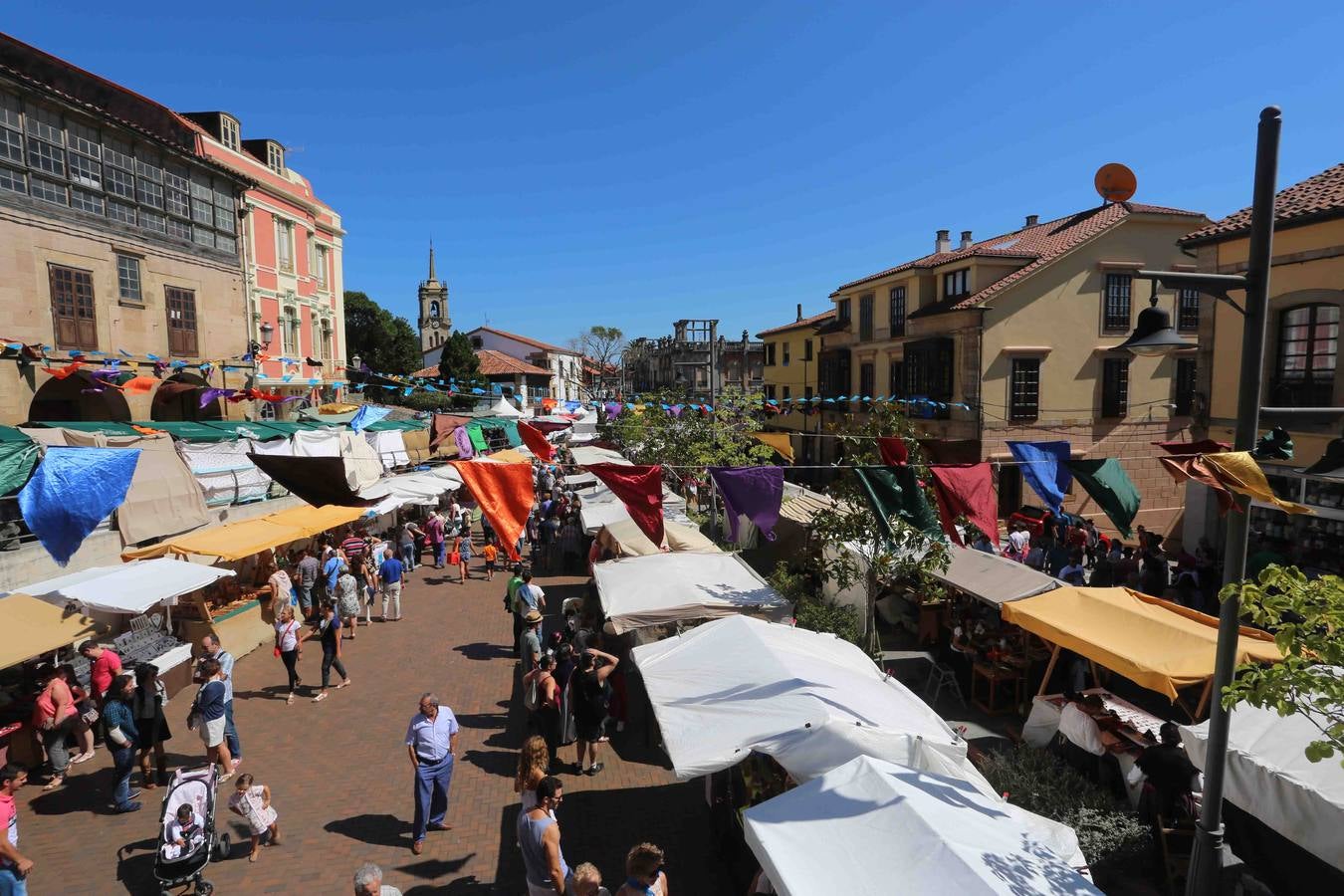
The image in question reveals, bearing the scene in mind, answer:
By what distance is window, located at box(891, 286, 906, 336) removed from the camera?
105 ft

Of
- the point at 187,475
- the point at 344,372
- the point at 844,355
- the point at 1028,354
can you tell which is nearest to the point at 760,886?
the point at 187,475

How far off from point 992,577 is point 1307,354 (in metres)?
7.10

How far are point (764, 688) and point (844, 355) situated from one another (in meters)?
32.0

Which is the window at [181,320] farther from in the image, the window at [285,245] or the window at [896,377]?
the window at [896,377]

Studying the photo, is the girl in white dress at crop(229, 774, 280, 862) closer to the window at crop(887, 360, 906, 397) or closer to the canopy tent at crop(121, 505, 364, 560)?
the canopy tent at crop(121, 505, 364, 560)

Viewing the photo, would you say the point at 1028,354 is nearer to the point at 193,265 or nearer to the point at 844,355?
the point at 844,355

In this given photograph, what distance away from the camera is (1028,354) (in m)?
27.2

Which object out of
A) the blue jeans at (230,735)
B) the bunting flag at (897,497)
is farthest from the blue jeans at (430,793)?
the bunting flag at (897,497)

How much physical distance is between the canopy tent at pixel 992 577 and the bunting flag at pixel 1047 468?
45.4 inches

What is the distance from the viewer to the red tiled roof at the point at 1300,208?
12.3 m

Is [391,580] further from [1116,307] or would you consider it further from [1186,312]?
[1186,312]

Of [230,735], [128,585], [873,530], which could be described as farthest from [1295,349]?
[128,585]

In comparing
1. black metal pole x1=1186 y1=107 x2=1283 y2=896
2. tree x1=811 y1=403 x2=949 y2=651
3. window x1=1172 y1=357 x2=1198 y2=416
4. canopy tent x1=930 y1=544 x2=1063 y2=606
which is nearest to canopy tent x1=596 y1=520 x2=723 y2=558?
tree x1=811 y1=403 x2=949 y2=651

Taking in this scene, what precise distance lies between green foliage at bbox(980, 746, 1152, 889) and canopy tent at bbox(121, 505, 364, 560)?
398 inches
